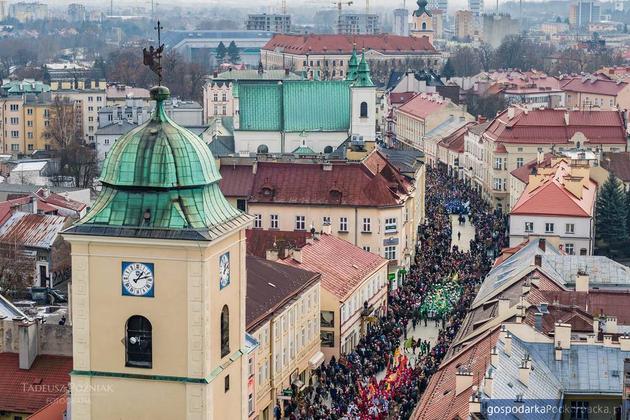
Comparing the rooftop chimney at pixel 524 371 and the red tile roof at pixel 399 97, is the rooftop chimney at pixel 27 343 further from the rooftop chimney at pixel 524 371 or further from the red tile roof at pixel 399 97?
the red tile roof at pixel 399 97

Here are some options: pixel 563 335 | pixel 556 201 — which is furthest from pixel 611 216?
pixel 563 335

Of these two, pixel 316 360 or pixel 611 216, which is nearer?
pixel 316 360

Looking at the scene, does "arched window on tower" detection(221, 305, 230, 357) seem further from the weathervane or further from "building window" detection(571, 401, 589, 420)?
"building window" detection(571, 401, 589, 420)

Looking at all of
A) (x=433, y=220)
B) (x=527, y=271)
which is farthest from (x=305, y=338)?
(x=433, y=220)

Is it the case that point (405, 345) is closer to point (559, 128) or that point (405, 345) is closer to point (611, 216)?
point (611, 216)

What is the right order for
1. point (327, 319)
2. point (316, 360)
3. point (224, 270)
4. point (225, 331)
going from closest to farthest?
point (224, 270)
point (225, 331)
point (316, 360)
point (327, 319)

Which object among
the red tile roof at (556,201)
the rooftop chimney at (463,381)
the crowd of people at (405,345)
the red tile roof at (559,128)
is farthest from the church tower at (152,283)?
the red tile roof at (559,128)

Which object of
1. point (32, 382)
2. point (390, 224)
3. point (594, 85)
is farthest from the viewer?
point (594, 85)

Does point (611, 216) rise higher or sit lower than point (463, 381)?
lower
